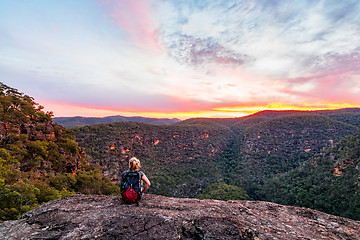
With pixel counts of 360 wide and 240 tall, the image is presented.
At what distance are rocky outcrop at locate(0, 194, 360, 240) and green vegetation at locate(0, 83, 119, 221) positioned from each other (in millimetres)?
8122

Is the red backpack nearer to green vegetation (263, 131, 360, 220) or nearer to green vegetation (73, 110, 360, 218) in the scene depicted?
green vegetation (263, 131, 360, 220)

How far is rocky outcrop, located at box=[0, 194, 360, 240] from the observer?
3063 mm

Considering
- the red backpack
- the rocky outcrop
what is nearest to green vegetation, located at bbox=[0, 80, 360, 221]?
the rocky outcrop

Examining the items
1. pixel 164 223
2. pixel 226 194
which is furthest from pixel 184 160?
pixel 164 223

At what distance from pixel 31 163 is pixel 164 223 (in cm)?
2049

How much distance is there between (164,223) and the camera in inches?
130

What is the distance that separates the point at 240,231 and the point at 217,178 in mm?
71618

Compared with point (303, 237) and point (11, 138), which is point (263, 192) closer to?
point (303, 237)

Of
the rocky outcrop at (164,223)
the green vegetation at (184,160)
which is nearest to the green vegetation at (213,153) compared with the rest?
the green vegetation at (184,160)

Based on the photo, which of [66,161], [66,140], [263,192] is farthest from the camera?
[263,192]

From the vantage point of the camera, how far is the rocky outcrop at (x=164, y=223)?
3.06 m

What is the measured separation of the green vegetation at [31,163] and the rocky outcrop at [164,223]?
812 centimetres

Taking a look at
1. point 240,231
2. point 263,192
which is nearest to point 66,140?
point 240,231

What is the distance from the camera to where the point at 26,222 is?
3709 mm
